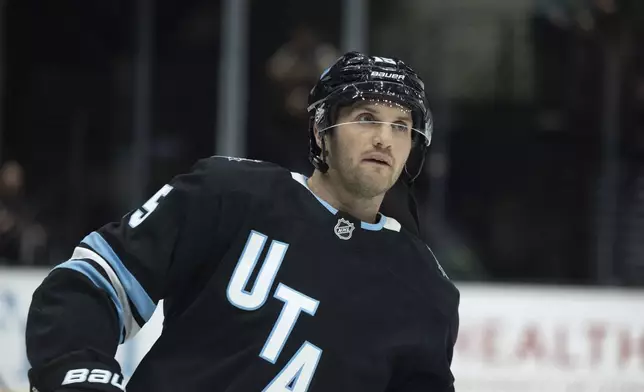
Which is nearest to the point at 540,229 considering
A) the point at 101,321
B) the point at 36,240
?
the point at 36,240

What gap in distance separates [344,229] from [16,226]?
3481mm

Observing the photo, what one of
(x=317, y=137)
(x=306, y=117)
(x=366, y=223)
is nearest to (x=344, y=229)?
(x=366, y=223)

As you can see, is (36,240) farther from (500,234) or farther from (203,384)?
(203,384)

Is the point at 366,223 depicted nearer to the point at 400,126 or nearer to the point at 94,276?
the point at 400,126

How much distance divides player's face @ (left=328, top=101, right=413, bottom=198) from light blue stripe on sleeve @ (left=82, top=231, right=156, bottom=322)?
1.05ft

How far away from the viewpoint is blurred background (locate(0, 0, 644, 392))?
4.57 meters

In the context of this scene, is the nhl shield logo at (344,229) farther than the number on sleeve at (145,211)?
Yes

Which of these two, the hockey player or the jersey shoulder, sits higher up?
the jersey shoulder

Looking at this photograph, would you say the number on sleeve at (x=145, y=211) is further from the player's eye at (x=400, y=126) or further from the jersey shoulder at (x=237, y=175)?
the player's eye at (x=400, y=126)

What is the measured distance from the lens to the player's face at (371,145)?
1387 mm

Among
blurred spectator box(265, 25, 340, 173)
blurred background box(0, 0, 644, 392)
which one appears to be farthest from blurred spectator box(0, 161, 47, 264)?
blurred spectator box(265, 25, 340, 173)

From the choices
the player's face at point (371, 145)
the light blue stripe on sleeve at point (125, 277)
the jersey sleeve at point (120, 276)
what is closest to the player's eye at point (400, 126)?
the player's face at point (371, 145)

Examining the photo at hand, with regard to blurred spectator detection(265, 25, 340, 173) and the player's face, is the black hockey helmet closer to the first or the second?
the player's face

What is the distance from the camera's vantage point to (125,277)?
1.24 m
